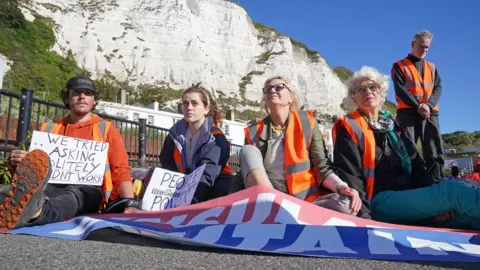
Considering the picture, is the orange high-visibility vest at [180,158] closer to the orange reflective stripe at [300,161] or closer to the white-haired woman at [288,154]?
the white-haired woman at [288,154]

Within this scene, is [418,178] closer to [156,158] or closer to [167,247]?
[167,247]

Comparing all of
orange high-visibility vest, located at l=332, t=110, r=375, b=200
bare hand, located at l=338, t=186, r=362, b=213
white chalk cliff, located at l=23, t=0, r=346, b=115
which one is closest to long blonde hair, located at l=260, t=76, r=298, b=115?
orange high-visibility vest, located at l=332, t=110, r=375, b=200

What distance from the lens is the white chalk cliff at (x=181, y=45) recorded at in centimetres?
4359

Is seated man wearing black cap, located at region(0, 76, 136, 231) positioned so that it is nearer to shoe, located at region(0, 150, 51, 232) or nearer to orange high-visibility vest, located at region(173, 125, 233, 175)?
shoe, located at region(0, 150, 51, 232)

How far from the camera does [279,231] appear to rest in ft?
6.57

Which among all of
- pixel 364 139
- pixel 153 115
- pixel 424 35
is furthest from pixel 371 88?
pixel 153 115

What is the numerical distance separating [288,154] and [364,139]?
606 mm

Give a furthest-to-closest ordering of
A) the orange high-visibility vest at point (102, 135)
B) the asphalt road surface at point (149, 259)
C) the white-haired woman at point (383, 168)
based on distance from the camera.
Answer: the orange high-visibility vest at point (102, 135)
the white-haired woman at point (383, 168)
the asphalt road surface at point (149, 259)

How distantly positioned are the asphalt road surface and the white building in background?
1040 inches

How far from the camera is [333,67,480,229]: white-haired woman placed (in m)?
2.53

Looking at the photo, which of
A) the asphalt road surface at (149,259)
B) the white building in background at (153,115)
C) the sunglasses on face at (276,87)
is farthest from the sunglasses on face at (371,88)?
the white building in background at (153,115)

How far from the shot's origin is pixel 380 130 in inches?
116

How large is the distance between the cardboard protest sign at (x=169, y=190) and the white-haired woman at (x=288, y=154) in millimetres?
500

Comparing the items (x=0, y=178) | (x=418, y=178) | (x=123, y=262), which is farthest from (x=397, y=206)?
(x=0, y=178)
